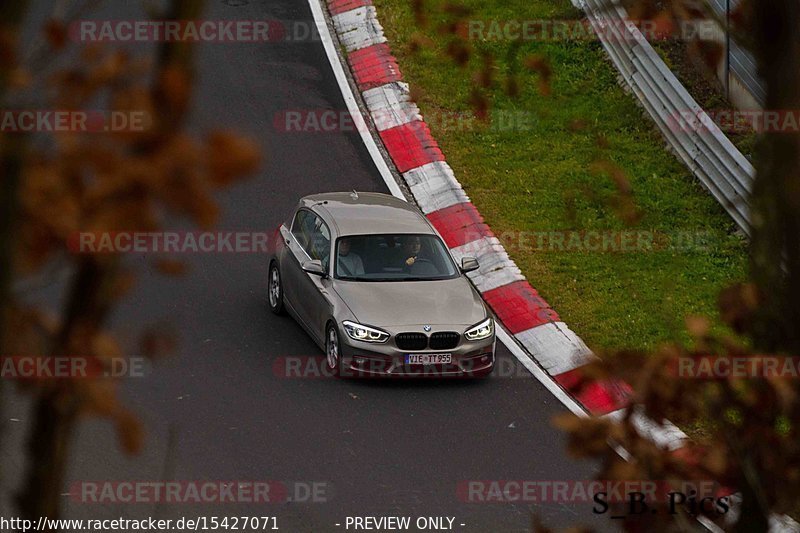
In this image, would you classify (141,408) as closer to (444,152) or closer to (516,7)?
(444,152)

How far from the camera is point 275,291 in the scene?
13.9m

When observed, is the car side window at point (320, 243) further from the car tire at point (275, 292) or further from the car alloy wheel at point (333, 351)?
the car alloy wheel at point (333, 351)

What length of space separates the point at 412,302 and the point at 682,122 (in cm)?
569

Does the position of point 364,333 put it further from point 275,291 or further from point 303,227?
point 303,227

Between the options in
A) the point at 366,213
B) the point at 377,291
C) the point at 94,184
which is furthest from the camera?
the point at 366,213

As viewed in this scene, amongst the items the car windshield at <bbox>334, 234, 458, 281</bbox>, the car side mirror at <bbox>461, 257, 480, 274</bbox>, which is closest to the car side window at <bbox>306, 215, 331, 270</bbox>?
the car windshield at <bbox>334, 234, 458, 281</bbox>

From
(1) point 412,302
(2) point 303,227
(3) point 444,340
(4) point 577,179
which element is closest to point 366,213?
(2) point 303,227

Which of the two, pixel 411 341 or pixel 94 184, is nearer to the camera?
pixel 94 184

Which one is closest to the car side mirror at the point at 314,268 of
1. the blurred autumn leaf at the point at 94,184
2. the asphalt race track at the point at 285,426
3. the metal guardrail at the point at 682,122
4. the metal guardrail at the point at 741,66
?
the asphalt race track at the point at 285,426

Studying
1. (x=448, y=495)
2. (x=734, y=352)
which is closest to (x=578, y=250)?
(x=448, y=495)

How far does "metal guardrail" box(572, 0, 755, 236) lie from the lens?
15336mm

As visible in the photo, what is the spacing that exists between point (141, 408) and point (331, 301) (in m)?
2.22

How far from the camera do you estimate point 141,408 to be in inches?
448

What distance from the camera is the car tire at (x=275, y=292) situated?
1380 cm
